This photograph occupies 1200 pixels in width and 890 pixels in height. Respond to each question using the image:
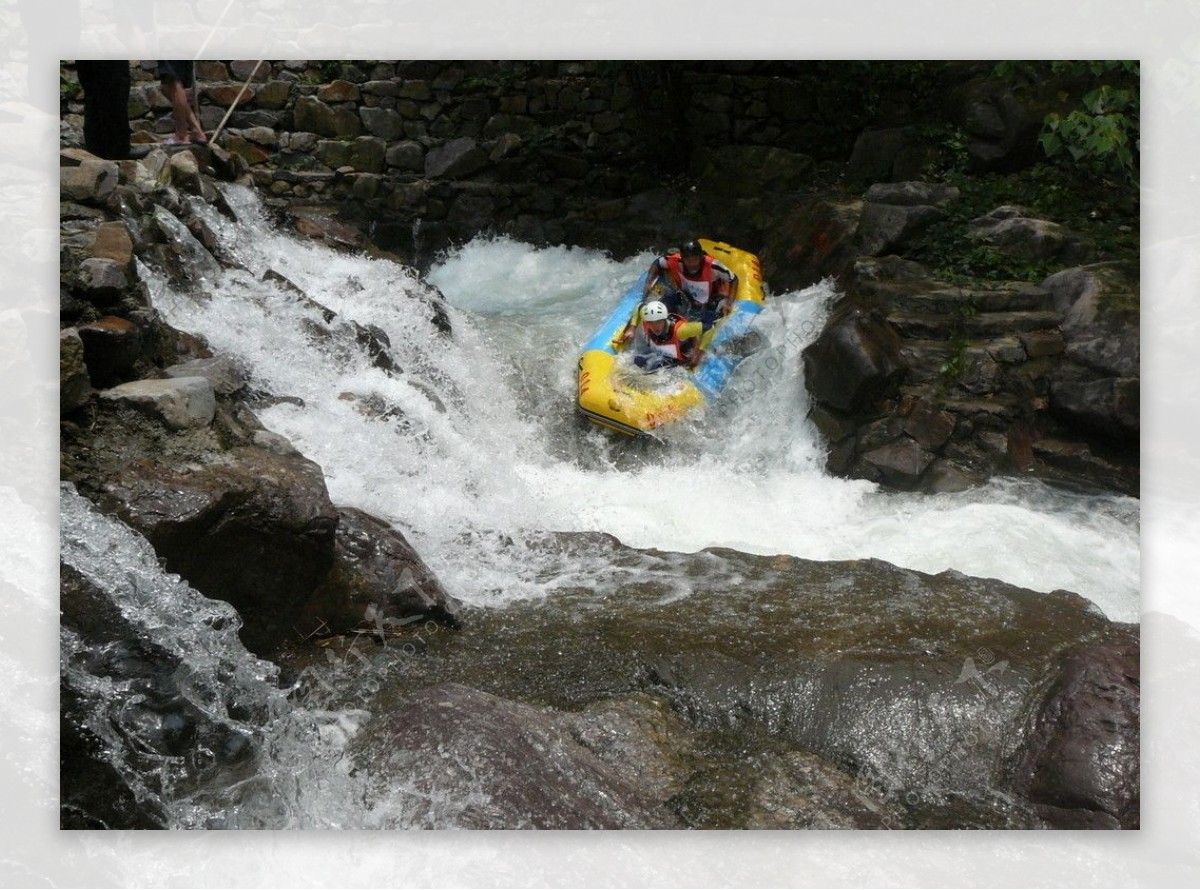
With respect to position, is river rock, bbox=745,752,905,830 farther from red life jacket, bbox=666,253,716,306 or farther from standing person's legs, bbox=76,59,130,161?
red life jacket, bbox=666,253,716,306

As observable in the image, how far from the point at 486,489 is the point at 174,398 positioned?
4.79 feet

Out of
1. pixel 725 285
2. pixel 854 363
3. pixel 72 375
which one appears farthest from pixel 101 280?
pixel 725 285

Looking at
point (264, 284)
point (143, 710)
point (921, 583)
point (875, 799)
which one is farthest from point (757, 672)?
point (264, 284)

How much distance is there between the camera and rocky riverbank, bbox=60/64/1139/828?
2.17 m

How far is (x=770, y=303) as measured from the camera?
5.77m

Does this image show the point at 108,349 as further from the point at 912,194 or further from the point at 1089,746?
the point at 912,194

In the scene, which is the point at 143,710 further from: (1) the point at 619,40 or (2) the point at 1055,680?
(1) the point at 619,40

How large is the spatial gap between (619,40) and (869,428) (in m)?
2.27

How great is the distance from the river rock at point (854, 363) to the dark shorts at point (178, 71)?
334 cm

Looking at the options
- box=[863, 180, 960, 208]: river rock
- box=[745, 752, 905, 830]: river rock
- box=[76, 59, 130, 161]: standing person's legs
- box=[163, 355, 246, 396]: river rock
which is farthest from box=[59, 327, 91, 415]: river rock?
→ box=[863, 180, 960, 208]: river rock

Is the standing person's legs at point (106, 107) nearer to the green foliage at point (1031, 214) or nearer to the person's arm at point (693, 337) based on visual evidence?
the person's arm at point (693, 337)

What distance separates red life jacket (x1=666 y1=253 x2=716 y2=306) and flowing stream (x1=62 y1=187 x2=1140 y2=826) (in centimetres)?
35

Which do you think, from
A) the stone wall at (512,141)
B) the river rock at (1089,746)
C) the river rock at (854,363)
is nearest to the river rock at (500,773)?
the river rock at (1089,746)

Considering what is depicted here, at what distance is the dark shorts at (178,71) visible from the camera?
16.1 ft
